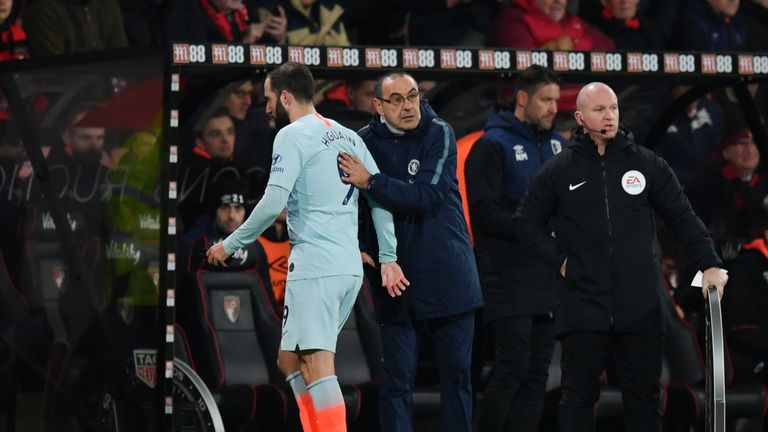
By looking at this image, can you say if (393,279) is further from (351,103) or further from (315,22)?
(315,22)

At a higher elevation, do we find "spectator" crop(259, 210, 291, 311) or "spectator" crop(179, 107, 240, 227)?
"spectator" crop(179, 107, 240, 227)

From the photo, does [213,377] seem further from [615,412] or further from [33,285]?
[615,412]

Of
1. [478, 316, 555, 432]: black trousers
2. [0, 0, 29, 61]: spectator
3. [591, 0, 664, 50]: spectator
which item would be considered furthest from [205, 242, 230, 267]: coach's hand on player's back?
[591, 0, 664, 50]: spectator

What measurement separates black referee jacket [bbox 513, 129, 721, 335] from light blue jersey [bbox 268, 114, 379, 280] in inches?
34.9

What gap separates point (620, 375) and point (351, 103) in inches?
132

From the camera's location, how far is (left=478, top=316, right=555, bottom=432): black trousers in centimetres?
734

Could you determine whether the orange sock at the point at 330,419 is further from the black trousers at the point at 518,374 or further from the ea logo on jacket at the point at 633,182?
the ea logo on jacket at the point at 633,182

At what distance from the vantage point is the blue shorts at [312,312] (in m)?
6.20

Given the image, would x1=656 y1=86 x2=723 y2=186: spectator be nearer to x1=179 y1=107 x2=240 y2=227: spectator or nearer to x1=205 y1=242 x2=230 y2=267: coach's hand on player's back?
x1=179 y1=107 x2=240 y2=227: spectator

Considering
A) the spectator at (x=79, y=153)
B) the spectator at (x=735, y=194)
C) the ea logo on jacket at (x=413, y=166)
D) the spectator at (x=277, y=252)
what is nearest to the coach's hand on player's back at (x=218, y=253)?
the ea logo on jacket at (x=413, y=166)

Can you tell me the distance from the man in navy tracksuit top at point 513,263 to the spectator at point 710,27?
3807 mm

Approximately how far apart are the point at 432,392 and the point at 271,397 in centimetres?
90

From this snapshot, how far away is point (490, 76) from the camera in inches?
322

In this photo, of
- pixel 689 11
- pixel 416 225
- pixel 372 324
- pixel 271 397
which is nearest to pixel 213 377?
pixel 271 397
